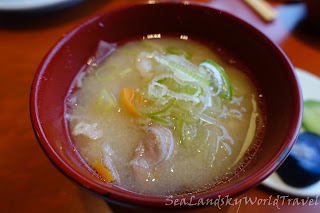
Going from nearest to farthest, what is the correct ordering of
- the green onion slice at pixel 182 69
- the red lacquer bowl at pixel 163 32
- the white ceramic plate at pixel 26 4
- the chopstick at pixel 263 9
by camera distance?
the red lacquer bowl at pixel 163 32 < the green onion slice at pixel 182 69 < the white ceramic plate at pixel 26 4 < the chopstick at pixel 263 9

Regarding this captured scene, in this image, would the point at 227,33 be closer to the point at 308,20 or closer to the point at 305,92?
the point at 305,92

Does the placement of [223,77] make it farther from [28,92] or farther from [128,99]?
[28,92]

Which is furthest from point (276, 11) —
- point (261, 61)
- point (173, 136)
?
point (173, 136)

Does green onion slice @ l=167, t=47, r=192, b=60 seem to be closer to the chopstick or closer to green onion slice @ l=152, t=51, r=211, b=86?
green onion slice @ l=152, t=51, r=211, b=86

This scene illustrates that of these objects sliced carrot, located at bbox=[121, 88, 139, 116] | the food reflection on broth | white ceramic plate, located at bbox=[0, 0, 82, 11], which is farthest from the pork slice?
white ceramic plate, located at bbox=[0, 0, 82, 11]

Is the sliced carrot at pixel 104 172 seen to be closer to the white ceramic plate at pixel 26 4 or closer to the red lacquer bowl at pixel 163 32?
the red lacquer bowl at pixel 163 32

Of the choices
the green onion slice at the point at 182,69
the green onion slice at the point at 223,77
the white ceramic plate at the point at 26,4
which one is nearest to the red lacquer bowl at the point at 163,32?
the green onion slice at the point at 223,77

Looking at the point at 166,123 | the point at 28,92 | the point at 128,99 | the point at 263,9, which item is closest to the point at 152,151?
Answer: the point at 166,123
